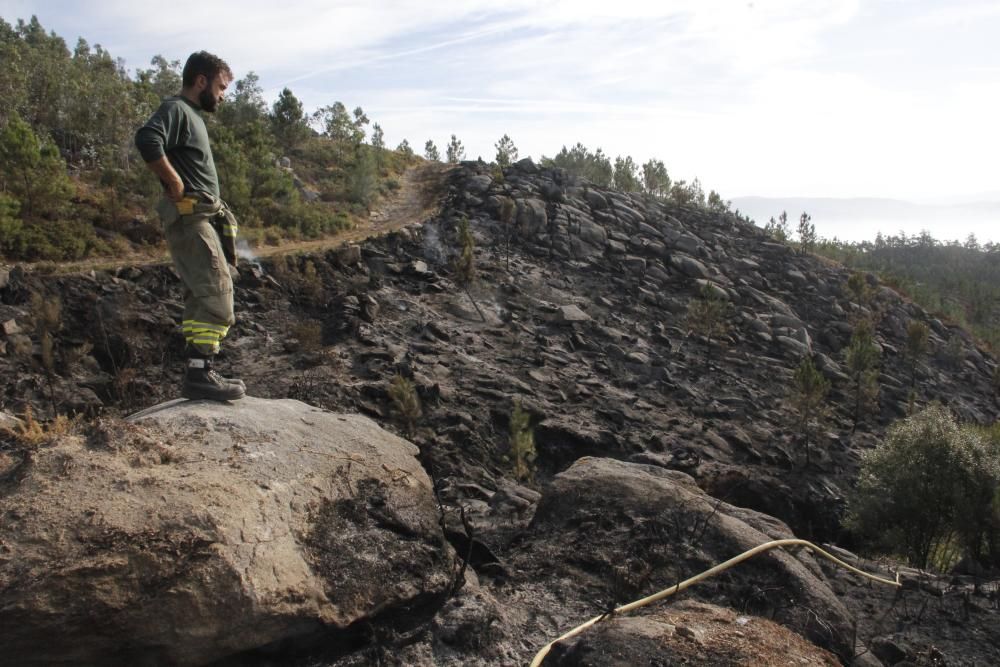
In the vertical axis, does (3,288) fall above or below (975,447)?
above

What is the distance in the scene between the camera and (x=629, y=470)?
5660 mm

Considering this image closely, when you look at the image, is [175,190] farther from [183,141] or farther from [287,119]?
[287,119]

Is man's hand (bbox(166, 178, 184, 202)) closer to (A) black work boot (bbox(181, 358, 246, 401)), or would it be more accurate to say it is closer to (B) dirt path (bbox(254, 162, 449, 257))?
(A) black work boot (bbox(181, 358, 246, 401))

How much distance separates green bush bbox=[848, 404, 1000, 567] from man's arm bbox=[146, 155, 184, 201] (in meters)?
10.3

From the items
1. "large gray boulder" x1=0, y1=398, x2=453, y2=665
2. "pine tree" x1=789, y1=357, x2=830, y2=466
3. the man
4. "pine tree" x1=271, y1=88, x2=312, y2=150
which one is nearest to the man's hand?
the man

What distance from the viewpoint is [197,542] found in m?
3.14

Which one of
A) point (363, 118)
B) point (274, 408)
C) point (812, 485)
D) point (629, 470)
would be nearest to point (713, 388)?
point (812, 485)

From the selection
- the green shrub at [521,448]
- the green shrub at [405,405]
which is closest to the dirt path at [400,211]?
the green shrub at [405,405]

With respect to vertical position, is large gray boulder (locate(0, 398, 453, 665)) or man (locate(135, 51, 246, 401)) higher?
man (locate(135, 51, 246, 401))

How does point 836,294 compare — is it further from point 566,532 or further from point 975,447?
point 566,532

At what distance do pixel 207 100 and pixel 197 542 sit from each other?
298 cm

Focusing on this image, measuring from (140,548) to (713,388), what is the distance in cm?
1698

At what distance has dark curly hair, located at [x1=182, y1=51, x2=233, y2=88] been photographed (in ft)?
14.3

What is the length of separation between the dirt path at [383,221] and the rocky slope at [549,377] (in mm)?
1034
